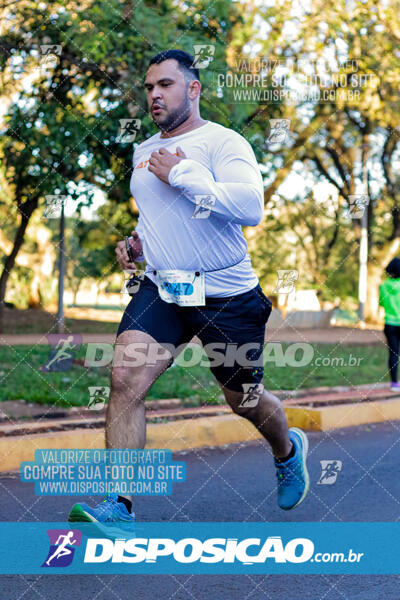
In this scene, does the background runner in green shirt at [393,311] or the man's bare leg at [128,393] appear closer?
the man's bare leg at [128,393]

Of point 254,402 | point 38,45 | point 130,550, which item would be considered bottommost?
point 130,550

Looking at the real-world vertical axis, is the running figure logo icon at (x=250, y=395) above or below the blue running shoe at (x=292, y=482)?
above

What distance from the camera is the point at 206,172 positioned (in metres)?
3.46

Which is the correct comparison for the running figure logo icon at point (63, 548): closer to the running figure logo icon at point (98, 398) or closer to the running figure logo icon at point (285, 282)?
the running figure logo icon at point (98, 398)

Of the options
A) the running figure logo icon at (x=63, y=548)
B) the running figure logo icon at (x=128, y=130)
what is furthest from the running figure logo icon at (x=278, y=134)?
the running figure logo icon at (x=63, y=548)

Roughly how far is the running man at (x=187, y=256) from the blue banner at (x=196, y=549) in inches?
13.2

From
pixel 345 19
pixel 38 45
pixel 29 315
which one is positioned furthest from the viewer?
pixel 29 315

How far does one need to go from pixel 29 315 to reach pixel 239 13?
1072 cm

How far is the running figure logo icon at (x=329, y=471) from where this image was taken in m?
5.33

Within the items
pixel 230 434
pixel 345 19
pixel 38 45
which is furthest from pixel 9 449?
pixel 345 19

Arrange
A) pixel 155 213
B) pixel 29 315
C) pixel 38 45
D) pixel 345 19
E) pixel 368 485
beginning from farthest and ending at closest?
pixel 29 315
pixel 345 19
pixel 38 45
pixel 368 485
pixel 155 213

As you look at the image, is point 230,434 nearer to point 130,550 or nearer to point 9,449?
point 9,449

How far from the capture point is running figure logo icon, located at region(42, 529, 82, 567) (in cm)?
352

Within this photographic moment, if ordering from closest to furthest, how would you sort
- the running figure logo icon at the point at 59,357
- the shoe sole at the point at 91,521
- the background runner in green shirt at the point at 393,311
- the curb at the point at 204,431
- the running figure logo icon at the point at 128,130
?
the shoe sole at the point at 91,521
the curb at the point at 204,431
the running figure logo icon at the point at 128,130
the background runner in green shirt at the point at 393,311
the running figure logo icon at the point at 59,357
